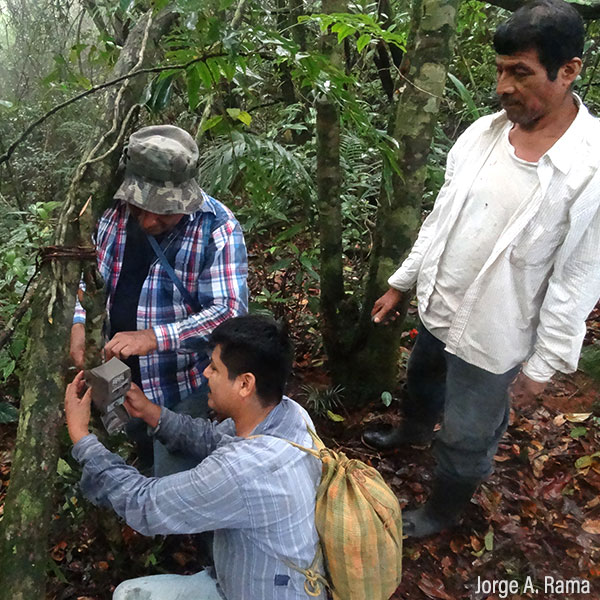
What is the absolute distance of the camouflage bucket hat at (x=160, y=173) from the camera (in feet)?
6.32

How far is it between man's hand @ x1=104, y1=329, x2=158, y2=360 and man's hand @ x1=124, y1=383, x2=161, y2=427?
0.15m

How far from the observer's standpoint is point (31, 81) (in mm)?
10016

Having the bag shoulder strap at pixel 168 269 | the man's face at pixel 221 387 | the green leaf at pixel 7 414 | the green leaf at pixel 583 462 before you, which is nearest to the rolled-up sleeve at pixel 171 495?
the man's face at pixel 221 387

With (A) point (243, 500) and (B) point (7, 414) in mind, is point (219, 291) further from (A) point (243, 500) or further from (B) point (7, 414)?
(B) point (7, 414)

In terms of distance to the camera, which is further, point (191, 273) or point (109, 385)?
point (191, 273)

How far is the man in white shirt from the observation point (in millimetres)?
1934

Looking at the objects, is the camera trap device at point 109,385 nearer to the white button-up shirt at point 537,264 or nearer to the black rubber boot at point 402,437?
the white button-up shirt at point 537,264

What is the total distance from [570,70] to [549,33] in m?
0.16

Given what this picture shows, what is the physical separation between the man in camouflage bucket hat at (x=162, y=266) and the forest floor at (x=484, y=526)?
47 centimetres

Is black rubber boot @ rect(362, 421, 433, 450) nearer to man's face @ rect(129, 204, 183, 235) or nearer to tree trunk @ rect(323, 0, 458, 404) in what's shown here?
tree trunk @ rect(323, 0, 458, 404)

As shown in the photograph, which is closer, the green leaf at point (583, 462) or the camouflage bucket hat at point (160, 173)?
the camouflage bucket hat at point (160, 173)

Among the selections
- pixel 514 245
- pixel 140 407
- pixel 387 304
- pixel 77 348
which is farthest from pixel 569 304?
pixel 77 348

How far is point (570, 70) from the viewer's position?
192 cm

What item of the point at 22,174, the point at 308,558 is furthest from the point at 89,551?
the point at 22,174
